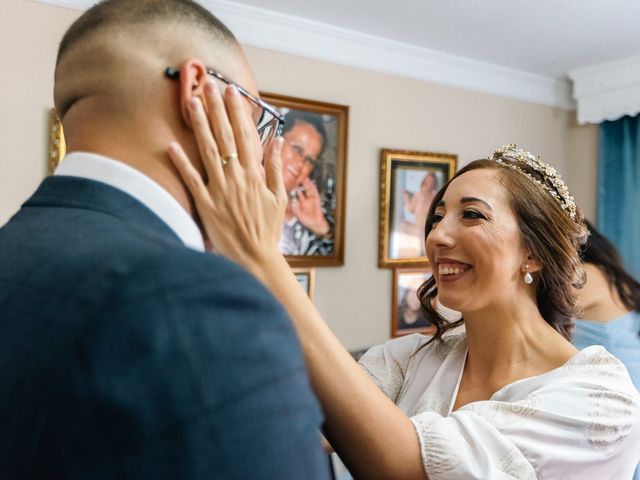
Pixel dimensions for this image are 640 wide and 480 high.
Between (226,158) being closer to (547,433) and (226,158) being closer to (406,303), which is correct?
(547,433)

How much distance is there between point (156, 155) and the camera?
0.66 m

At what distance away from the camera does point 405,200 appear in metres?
3.38

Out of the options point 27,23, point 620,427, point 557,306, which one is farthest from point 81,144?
point 27,23

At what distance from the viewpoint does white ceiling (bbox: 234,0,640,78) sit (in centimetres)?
268

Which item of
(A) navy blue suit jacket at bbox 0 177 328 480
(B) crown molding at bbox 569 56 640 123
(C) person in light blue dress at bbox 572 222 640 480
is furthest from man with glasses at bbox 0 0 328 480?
(B) crown molding at bbox 569 56 640 123

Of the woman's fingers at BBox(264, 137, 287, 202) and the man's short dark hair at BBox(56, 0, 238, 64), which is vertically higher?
the man's short dark hair at BBox(56, 0, 238, 64)

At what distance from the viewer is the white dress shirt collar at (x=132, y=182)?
2.03ft

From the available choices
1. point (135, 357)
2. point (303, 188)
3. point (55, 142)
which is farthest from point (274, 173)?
point (303, 188)

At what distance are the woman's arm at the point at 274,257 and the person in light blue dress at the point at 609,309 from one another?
1.73 meters

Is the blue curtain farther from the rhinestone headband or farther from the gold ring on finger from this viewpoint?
the gold ring on finger

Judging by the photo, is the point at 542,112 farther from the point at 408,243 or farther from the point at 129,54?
the point at 129,54

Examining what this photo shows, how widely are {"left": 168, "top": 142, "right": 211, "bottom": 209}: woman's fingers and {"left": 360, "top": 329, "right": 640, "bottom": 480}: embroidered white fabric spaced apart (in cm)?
65

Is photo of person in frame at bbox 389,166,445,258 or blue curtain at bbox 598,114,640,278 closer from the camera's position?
photo of person in frame at bbox 389,166,445,258

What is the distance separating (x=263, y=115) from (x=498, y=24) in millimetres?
2502
